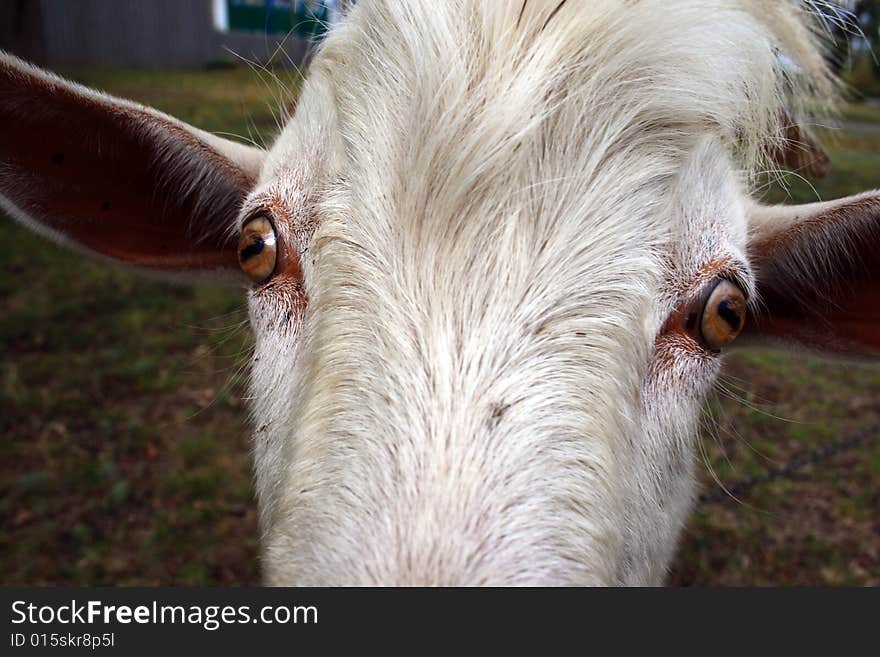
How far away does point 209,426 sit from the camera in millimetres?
6199

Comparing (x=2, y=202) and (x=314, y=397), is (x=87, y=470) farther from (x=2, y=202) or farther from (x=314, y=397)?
(x=314, y=397)

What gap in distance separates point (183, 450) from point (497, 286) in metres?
5.05

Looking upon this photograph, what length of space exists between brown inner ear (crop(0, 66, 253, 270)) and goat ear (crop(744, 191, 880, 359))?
6.43ft

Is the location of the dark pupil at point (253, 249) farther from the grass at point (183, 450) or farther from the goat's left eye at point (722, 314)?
the goat's left eye at point (722, 314)

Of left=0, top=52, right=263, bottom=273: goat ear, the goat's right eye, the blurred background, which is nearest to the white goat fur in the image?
the goat's right eye

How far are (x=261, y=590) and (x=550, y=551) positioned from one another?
0.81m

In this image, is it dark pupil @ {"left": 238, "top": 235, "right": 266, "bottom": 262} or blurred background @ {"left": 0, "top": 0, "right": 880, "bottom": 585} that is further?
blurred background @ {"left": 0, "top": 0, "right": 880, "bottom": 585}

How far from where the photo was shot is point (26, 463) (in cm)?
544

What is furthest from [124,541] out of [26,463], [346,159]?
[346,159]

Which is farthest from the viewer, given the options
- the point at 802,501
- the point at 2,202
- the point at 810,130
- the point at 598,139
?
the point at 802,501

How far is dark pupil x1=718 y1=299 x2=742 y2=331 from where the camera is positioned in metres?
1.87

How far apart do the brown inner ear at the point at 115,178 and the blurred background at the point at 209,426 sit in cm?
42

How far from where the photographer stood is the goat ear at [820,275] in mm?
2100

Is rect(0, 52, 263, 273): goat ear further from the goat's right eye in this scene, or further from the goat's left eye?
the goat's left eye
